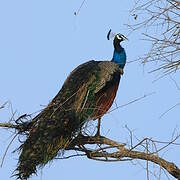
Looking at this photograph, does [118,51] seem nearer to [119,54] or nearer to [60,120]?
[119,54]

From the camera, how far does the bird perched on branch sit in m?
5.43

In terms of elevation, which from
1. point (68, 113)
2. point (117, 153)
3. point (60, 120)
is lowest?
point (117, 153)

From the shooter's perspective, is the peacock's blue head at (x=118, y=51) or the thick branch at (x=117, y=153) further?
the peacock's blue head at (x=118, y=51)

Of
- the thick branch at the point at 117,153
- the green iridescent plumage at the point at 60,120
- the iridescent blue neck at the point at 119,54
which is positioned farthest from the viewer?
the iridescent blue neck at the point at 119,54

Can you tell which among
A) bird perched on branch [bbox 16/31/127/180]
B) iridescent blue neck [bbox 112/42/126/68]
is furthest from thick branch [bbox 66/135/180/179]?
iridescent blue neck [bbox 112/42/126/68]

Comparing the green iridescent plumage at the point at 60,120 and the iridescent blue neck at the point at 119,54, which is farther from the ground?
the iridescent blue neck at the point at 119,54

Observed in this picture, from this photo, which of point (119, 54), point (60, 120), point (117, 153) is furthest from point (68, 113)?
point (119, 54)

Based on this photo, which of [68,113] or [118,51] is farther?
[118,51]

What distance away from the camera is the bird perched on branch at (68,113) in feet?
17.8

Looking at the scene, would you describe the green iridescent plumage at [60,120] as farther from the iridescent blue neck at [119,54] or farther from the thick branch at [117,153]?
the iridescent blue neck at [119,54]

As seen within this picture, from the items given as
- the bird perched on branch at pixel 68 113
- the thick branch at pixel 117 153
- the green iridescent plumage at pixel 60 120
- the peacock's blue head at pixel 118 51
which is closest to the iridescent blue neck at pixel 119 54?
the peacock's blue head at pixel 118 51

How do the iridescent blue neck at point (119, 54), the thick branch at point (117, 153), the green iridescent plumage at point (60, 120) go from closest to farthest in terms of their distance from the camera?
the thick branch at point (117, 153) < the green iridescent plumage at point (60, 120) < the iridescent blue neck at point (119, 54)

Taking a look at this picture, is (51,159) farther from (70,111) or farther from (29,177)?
(70,111)

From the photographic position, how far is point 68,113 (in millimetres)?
5820
